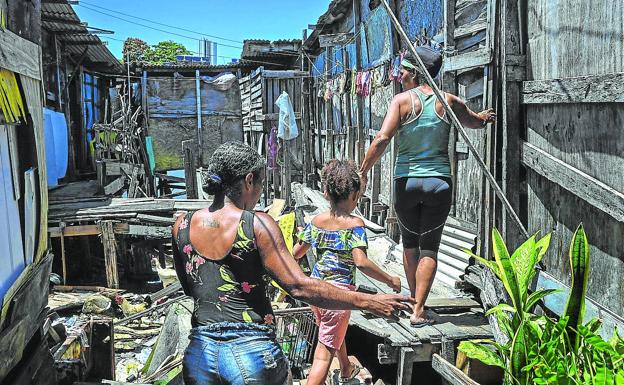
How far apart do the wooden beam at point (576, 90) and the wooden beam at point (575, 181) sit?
1.19 ft

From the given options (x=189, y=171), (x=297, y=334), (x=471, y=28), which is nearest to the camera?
(x=471, y=28)

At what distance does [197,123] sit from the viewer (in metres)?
21.7

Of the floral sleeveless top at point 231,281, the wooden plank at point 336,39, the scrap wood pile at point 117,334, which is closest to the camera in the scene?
the floral sleeveless top at point 231,281

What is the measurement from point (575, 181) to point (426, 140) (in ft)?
3.35

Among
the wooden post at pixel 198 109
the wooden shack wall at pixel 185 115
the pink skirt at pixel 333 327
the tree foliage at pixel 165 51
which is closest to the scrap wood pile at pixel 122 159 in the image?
the wooden shack wall at pixel 185 115

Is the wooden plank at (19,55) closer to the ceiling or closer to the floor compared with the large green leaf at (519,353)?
closer to the ceiling

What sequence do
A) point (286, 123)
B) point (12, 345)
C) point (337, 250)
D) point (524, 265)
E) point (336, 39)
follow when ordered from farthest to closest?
point (286, 123), point (336, 39), point (337, 250), point (12, 345), point (524, 265)

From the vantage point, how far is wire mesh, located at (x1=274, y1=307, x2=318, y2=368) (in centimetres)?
559

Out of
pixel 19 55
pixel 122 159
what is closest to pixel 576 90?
pixel 19 55

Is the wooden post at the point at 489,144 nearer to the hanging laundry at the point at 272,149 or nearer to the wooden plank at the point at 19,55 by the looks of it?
the wooden plank at the point at 19,55

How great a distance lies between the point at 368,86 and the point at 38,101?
570 centimetres

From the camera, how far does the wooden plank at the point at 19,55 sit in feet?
11.4

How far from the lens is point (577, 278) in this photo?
2787 millimetres

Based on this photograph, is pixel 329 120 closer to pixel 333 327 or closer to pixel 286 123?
pixel 286 123
